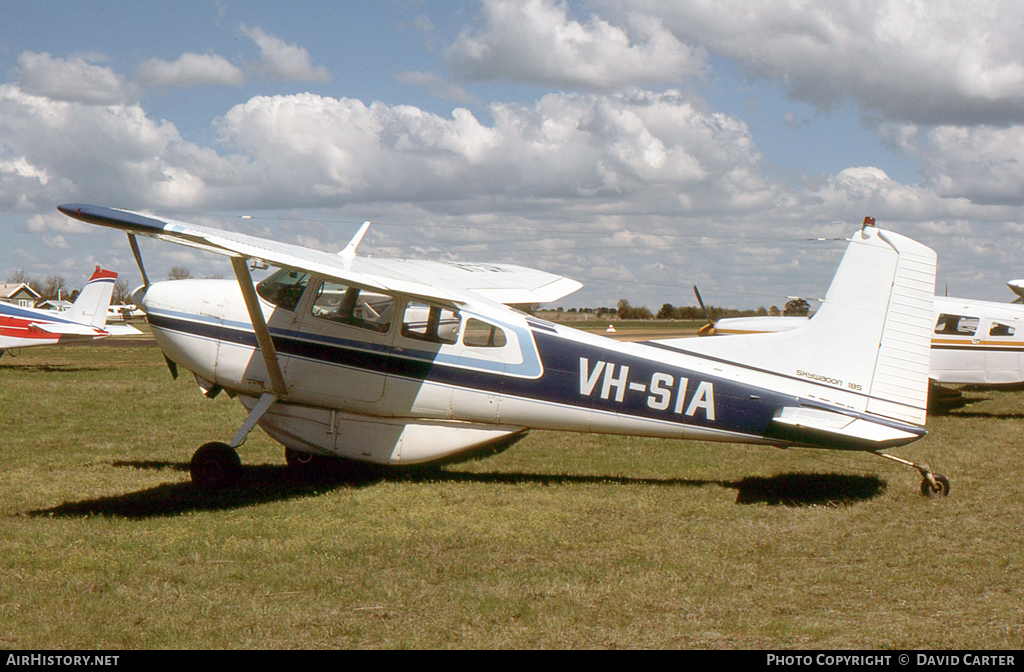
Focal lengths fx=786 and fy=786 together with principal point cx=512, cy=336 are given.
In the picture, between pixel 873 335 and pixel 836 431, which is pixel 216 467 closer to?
pixel 836 431

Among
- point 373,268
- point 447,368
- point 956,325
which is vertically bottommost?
point 447,368

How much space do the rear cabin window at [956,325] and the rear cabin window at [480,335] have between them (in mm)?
11268

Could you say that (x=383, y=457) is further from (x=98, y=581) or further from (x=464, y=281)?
(x=98, y=581)

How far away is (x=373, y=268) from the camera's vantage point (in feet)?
28.0

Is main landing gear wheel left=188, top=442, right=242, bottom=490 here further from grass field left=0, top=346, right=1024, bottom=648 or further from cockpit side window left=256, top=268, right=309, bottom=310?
cockpit side window left=256, top=268, right=309, bottom=310

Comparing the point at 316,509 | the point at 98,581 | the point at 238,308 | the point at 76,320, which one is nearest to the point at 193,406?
the point at 238,308

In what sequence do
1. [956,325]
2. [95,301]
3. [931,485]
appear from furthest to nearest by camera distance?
1. [95,301]
2. [956,325]
3. [931,485]

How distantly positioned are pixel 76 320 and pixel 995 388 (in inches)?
1013

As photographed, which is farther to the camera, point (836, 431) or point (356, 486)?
point (356, 486)

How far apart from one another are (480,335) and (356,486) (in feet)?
6.83

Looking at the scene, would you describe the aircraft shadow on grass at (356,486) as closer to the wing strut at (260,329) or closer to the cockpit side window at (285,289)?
the wing strut at (260,329)

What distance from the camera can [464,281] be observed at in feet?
31.7

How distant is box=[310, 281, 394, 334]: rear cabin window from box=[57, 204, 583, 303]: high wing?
Answer: 0.30 metres

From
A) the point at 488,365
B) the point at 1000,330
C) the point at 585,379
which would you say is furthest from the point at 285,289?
the point at 1000,330
